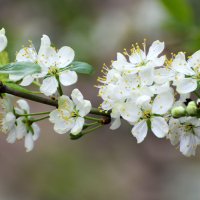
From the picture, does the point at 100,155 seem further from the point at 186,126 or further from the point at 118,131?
the point at 186,126

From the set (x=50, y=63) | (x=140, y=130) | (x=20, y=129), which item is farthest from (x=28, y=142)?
(x=140, y=130)

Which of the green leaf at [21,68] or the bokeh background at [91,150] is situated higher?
the green leaf at [21,68]

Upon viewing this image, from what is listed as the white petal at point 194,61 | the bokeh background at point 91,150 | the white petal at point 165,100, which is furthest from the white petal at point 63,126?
the bokeh background at point 91,150

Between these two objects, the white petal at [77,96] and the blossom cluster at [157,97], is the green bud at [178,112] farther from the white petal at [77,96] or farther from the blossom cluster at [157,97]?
the white petal at [77,96]

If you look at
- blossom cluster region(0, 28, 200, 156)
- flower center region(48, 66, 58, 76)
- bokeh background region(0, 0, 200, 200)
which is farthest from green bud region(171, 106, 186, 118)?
bokeh background region(0, 0, 200, 200)

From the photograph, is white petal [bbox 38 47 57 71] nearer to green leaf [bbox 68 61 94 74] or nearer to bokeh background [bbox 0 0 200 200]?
green leaf [bbox 68 61 94 74]

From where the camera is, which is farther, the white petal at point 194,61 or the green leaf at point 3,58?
the green leaf at point 3,58
